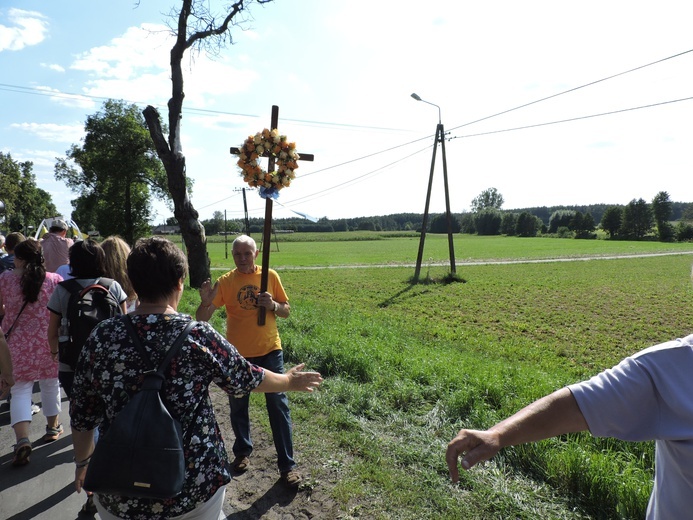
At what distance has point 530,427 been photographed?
1460mm

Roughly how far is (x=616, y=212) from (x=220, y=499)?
95997 mm

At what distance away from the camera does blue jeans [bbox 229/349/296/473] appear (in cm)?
367

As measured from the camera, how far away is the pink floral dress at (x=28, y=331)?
14.5ft

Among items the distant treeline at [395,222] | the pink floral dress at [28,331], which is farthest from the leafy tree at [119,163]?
the distant treeline at [395,222]

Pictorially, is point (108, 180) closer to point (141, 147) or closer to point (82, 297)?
point (141, 147)

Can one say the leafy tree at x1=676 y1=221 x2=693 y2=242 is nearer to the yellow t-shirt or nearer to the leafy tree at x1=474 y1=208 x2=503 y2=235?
the leafy tree at x1=474 y1=208 x2=503 y2=235

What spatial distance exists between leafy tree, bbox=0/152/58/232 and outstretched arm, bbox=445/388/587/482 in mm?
34603

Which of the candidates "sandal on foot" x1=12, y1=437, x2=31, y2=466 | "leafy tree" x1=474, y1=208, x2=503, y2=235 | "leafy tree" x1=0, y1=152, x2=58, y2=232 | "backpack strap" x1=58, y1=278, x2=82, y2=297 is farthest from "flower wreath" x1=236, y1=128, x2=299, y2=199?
"leafy tree" x1=474, y1=208, x2=503, y2=235

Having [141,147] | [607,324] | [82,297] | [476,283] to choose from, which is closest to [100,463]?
[82,297]

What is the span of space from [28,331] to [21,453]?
1160mm

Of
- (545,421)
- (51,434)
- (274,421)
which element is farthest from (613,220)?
(545,421)

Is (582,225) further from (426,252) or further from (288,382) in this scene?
(288,382)

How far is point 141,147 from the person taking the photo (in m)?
31.2

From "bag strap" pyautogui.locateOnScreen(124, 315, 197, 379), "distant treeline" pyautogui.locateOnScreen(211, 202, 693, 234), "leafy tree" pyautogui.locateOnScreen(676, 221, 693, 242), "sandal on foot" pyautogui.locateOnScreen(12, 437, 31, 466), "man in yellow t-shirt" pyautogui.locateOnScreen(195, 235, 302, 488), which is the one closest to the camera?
"bag strap" pyautogui.locateOnScreen(124, 315, 197, 379)
